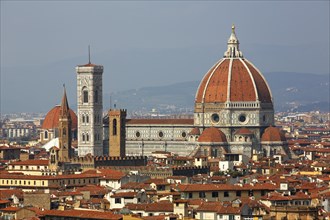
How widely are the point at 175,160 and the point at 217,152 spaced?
15.0 metres

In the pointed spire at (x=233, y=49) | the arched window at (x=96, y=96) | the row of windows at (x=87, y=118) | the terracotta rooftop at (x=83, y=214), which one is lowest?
the terracotta rooftop at (x=83, y=214)

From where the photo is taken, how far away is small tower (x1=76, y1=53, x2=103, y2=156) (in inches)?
5325

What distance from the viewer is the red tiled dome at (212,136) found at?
130750 millimetres

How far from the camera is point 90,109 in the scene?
136m

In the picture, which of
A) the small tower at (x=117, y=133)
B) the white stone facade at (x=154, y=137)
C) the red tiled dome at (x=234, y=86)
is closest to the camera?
the small tower at (x=117, y=133)

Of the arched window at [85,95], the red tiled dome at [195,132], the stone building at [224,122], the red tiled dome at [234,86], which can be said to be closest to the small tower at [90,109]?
the arched window at [85,95]

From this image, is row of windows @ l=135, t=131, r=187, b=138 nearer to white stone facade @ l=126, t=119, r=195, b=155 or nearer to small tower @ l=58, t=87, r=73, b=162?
white stone facade @ l=126, t=119, r=195, b=155

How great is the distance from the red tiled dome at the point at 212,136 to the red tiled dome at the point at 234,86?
4.69 metres

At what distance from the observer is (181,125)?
139 m

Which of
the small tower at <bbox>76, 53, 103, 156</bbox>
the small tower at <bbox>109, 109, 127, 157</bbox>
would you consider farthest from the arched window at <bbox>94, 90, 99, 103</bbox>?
the small tower at <bbox>109, 109, 127, 157</bbox>

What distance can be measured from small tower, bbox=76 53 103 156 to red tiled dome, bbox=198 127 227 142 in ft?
28.8

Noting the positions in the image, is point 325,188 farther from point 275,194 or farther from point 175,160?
point 175,160

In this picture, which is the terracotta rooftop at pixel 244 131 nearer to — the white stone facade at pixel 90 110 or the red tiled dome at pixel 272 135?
the red tiled dome at pixel 272 135

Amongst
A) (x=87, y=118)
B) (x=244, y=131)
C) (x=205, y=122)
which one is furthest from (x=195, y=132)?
(x=87, y=118)
